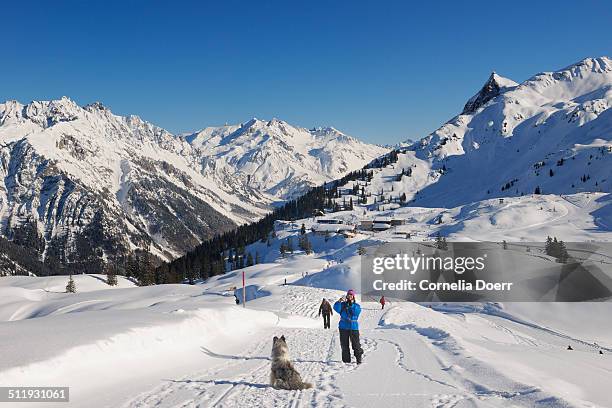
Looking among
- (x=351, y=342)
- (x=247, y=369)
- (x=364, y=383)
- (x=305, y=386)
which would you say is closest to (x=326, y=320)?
(x=351, y=342)

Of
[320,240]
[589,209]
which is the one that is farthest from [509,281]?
[589,209]

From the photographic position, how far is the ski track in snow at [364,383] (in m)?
8.55

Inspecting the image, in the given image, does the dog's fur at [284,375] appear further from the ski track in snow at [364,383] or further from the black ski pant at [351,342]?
the black ski pant at [351,342]

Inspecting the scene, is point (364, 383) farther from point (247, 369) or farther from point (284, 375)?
point (247, 369)

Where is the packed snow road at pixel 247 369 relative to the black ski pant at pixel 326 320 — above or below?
above

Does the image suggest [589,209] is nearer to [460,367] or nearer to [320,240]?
[320,240]

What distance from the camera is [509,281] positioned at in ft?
221

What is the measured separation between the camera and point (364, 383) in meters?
10.4

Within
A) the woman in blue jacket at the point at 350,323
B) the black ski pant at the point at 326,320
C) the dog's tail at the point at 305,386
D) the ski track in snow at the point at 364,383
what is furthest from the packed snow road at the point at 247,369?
the black ski pant at the point at 326,320

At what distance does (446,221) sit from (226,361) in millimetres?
167366

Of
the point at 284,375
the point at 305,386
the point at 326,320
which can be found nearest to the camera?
the point at 305,386

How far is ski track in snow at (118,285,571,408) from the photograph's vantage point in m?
8.55

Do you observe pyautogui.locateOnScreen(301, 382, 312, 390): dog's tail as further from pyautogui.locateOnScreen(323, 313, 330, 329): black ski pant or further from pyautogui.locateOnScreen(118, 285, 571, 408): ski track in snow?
pyautogui.locateOnScreen(323, 313, 330, 329): black ski pant

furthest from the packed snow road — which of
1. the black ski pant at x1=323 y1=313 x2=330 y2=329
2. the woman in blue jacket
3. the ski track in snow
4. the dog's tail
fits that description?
the black ski pant at x1=323 y1=313 x2=330 y2=329
